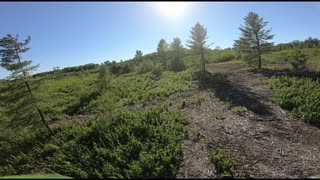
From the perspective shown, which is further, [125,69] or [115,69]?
[115,69]

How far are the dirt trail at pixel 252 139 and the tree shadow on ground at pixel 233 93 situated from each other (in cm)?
5

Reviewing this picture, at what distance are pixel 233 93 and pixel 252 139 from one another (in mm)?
8028

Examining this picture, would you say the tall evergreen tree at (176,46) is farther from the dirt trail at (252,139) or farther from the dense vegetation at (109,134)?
the dirt trail at (252,139)

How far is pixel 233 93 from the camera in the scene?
19.8m

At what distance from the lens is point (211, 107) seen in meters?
17.2

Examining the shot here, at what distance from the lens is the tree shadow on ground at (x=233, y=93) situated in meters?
16.1

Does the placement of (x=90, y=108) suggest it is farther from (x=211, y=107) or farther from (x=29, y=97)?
(x=211, y=107)

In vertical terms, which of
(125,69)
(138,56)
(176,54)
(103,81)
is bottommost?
(103,81)

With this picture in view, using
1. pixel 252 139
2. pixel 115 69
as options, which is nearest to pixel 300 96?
pixel 252 139

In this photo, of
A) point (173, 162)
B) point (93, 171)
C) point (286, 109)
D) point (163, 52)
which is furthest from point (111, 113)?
point (163, 52)

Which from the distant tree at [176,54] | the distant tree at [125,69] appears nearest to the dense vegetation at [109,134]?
the distant tree at [176,54]

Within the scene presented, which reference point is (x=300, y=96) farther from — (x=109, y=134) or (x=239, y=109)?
(x=109, y=134)

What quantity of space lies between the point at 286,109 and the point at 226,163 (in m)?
A: 8.00

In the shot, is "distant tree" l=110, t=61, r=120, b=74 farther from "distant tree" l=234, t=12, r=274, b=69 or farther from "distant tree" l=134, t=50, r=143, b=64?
"distant tree" l=234, t=12, r=274, b=69
